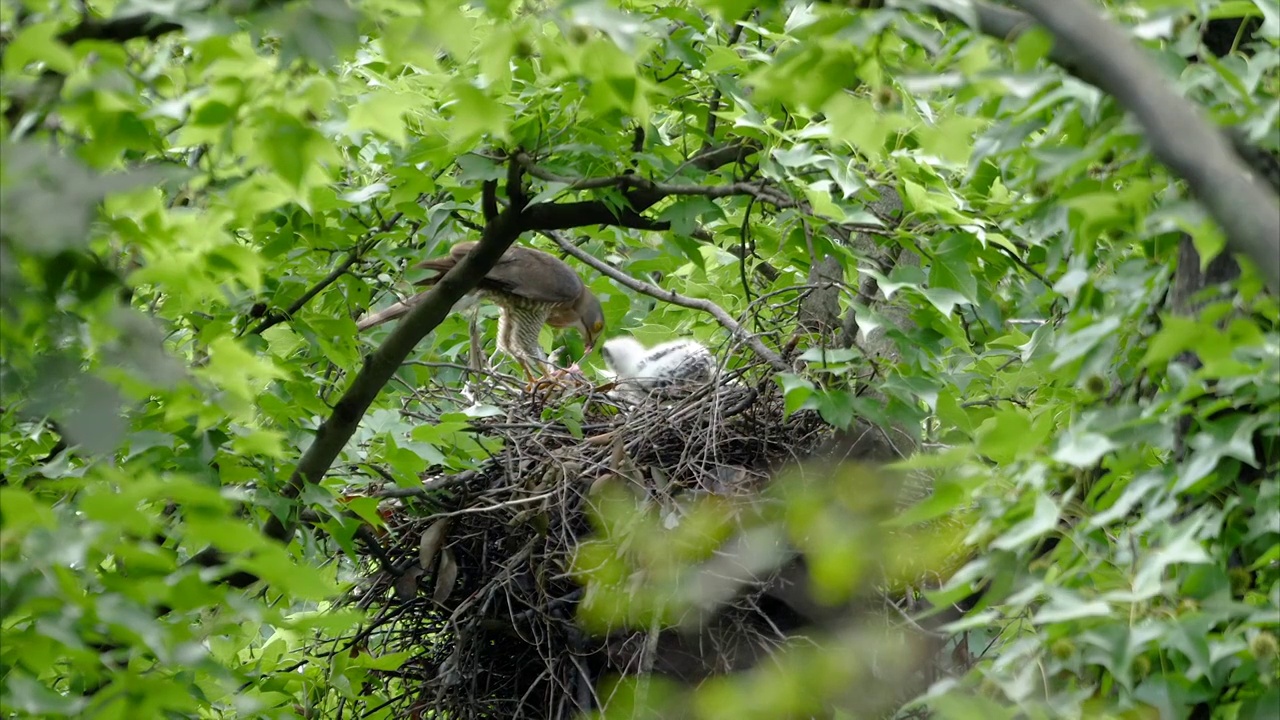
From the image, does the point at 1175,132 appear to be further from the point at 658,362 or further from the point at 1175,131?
the point at 658,362

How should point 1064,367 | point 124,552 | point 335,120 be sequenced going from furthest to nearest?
point 335,120, point 1064,367, point 124,552

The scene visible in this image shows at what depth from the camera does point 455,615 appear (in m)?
4.05

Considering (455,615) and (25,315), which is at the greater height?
(25,315)

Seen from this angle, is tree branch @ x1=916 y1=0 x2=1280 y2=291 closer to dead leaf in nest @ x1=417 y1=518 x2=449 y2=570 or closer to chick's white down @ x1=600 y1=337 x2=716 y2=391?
dead leaf in nest @ x1=417 y1=518 x2=449 y2=570

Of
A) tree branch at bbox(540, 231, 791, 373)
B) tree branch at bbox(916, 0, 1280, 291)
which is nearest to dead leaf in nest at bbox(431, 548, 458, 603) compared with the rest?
tree branch at bbox(540, 231, 791, 373)

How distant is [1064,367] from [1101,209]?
1.54ft

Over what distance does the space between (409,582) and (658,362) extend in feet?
4.71

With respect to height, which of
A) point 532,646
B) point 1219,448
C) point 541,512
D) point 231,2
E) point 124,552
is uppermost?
point 231,2

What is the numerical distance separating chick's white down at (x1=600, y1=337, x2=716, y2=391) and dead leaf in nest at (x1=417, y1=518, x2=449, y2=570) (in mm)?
912

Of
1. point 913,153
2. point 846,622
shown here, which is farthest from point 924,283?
point 846,622

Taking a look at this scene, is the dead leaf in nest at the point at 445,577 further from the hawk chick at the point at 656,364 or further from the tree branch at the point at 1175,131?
the tree branch at the point at 1175,131

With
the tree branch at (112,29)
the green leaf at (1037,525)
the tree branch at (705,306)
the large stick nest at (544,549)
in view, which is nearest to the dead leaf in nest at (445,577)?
the large stick nest at (544,549)

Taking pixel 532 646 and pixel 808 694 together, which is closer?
pixel 808 694

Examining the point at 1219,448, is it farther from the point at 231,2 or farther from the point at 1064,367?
the point at 231,2
